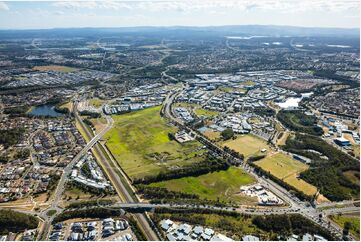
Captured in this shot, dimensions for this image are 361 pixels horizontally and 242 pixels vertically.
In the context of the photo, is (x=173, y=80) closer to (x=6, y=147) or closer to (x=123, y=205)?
(x=6, y=147)

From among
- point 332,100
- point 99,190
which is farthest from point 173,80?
point 99,190

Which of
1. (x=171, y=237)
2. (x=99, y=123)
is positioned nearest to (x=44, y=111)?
(x=99, y=123)

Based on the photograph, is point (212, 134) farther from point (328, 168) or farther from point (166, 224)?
point (166, 224)

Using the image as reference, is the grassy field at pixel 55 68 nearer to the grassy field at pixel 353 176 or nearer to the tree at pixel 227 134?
the tree at pixel 227 134

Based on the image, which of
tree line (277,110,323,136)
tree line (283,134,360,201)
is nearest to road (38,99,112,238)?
tree line (283,134,360,201)

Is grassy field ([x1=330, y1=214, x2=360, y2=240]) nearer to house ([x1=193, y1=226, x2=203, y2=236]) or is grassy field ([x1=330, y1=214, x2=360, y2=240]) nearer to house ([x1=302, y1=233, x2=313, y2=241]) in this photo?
house ([x1=302, y1=233, x2=313, y2=241])
